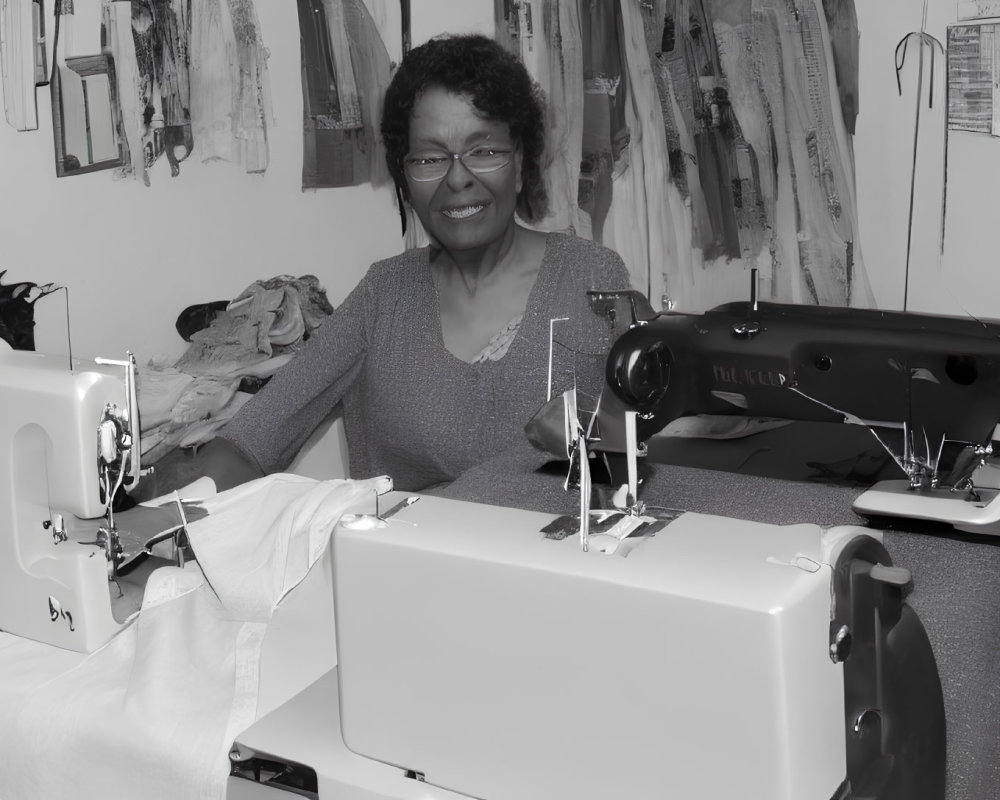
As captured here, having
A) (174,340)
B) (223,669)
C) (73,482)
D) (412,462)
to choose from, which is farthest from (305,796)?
(174,340)

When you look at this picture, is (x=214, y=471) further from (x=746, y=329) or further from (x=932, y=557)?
(x=932, y=557)

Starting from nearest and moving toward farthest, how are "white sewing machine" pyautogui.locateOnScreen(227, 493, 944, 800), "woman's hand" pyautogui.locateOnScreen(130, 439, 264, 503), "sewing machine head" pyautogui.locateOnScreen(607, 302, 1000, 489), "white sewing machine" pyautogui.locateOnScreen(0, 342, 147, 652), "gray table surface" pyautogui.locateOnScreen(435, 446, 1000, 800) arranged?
"white sewing machine" pyautogui.locateOnScreen(227, 493, 944, 800)
"gray table surface" pyautogui.locateOnScreen(435, 446, 1000, 800)
"white sewing machine" pyautogui.locateOnScreen(0, 342, 147, 652)
"sewing machine head" pyautogui.locateOnScreen(607, 302, 1000, 489)
"woman's hand" pyautogui.locateOnScreen(130, 439, 264, 503)

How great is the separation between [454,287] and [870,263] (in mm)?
1906

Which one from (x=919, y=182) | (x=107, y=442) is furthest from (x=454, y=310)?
(x=919, y=182)

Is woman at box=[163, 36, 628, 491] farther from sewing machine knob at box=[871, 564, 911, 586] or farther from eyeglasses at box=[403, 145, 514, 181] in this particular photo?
sewing machine knob at box=[871, 564, 911, 586]

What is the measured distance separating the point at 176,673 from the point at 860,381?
3.03 ft

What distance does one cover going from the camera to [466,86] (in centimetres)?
232

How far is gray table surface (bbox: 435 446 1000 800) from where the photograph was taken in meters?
1.05

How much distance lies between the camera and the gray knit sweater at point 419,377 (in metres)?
2.13

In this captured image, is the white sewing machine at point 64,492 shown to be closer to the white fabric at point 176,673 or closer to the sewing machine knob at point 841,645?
the white fabric at point 176,673

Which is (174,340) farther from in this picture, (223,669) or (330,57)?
(223,669)

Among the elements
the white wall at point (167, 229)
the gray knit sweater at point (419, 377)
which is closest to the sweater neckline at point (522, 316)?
the gray knit sweater at point (419, 377)

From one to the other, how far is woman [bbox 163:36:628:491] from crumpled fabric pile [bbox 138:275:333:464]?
22 centimetres

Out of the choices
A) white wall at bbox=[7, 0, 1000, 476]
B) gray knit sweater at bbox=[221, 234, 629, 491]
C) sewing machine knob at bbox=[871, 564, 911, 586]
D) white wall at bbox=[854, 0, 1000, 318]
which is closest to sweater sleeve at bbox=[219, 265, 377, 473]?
gray knit sweater at bbox=[221, 234, 629, 491]
